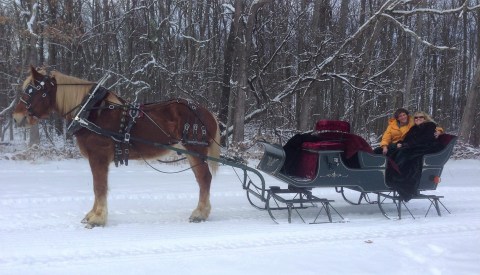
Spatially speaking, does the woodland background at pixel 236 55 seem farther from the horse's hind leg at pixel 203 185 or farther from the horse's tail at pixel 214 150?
the horse's hind leg at pixel 203 185

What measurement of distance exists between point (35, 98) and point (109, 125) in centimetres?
89

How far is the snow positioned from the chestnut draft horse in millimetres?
531

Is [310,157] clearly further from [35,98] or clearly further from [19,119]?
[19,119]

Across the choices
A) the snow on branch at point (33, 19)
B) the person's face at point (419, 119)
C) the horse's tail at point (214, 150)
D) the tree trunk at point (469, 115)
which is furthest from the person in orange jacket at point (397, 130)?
the tree trunk at point (469, 115)

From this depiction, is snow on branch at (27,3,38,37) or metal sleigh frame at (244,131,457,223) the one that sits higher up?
snow on branch at (27,3,38,37)

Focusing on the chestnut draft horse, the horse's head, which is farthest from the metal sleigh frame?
the horse's head

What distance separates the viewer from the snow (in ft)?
12.5

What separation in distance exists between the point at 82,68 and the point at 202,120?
1275 cm

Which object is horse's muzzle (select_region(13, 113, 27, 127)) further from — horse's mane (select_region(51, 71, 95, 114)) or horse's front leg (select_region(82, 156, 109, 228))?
horse's front leg (select_region(82, 156, 109, 228))

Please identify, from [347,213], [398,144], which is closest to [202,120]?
[347,213]

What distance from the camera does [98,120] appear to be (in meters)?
5.37

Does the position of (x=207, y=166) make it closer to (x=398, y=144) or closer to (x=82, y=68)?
(x=398, y=144)

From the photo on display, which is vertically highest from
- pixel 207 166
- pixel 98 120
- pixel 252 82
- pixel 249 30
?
pixel 249 30

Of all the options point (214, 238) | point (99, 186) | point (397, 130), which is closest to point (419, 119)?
point (397, 130)
